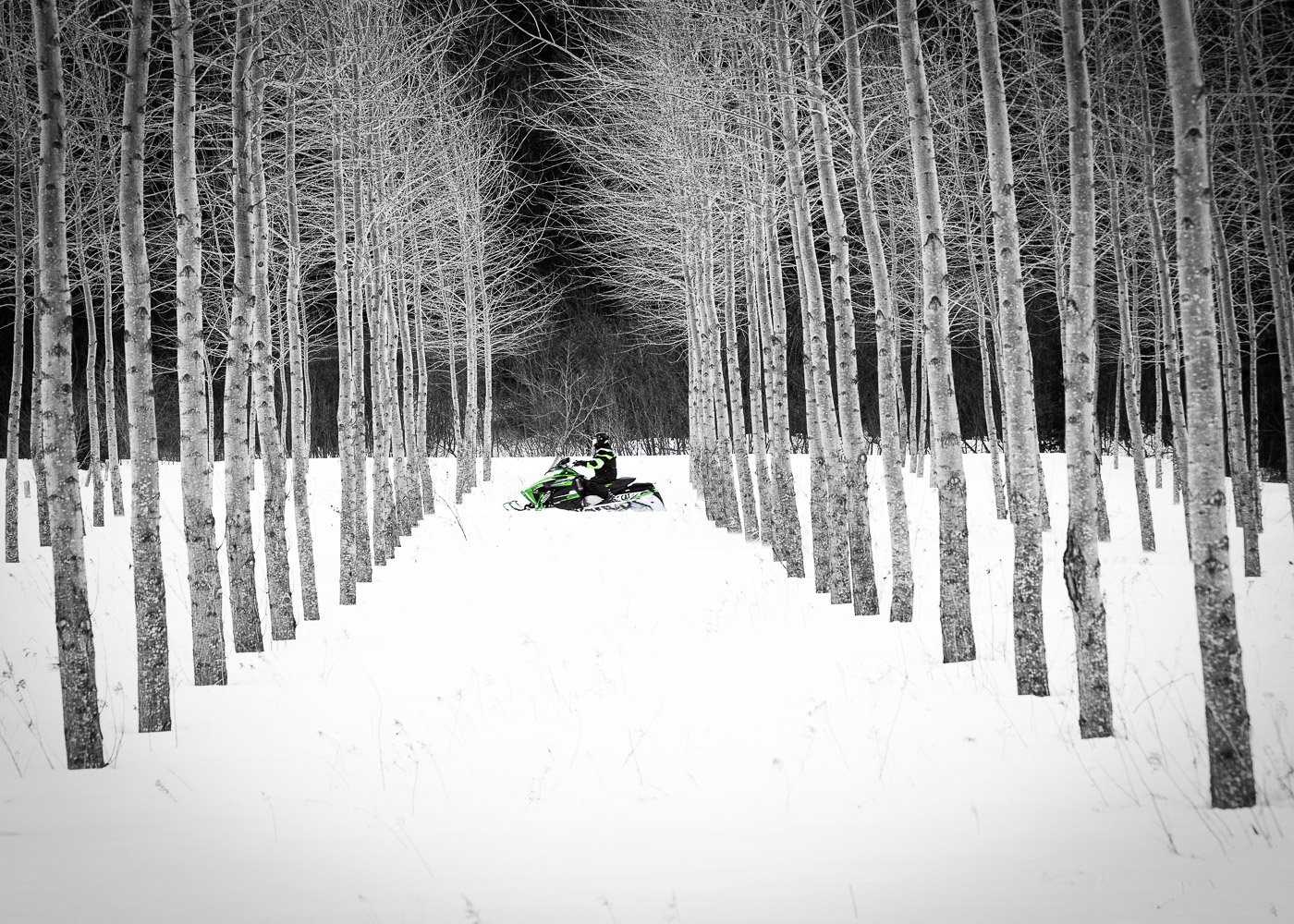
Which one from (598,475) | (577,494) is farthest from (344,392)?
(598,475)

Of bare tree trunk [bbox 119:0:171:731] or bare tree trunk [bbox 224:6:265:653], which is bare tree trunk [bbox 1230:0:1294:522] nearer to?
bare tree trunk [bbox 224:6:265:653]

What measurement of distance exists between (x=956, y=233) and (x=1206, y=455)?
15623 mm

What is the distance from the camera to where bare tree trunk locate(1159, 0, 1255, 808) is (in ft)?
11.8

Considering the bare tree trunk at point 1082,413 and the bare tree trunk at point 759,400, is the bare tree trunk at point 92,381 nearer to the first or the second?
the bare tree trunk at point 759,400

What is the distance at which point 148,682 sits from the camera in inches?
217

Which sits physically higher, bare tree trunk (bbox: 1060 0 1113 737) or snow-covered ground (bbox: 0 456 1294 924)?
bare tree trunk (bbox: 1060 0 1113 737)

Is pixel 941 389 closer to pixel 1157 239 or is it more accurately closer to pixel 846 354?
pixel 846 354

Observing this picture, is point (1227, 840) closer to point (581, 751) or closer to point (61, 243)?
point (581, 751)

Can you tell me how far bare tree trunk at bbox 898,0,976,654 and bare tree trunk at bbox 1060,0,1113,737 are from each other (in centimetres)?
146

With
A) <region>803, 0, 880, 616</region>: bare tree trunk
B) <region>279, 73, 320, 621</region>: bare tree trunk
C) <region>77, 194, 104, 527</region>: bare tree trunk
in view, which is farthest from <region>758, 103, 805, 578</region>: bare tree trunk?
<region>77, 194, 104, 527</region>: bare tree trunk

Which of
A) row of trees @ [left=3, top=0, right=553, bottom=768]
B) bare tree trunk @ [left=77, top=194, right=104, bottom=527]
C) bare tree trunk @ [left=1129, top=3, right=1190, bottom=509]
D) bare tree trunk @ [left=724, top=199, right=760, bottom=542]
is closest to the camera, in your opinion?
row of trees @ [left=3, top=0, right=553, bottom=768]

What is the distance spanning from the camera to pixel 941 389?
6.27m

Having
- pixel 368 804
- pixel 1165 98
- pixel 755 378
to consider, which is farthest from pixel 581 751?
pixel 1165 98

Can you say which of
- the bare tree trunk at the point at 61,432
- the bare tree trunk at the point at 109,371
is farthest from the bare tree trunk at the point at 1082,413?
the bare tree trunk at the point at 109,371
